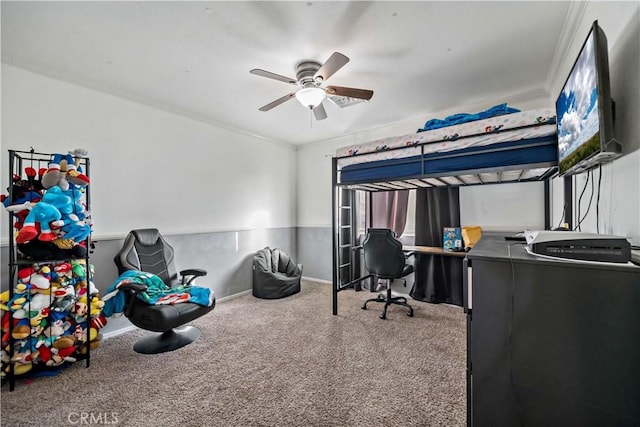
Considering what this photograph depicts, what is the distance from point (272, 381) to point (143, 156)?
2.74m

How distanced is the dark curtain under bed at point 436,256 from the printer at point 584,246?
8.62ft

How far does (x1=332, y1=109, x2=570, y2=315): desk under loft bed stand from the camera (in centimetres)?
200

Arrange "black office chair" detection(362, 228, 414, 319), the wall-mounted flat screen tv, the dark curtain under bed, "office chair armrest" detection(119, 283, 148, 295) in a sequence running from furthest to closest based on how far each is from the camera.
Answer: the dark curtain under bed < "black office chair" detection(362, 228, 414, 319) < "office chair armrest" detection(119, 283, 148, 295) < the wall-mounted flat screen tv

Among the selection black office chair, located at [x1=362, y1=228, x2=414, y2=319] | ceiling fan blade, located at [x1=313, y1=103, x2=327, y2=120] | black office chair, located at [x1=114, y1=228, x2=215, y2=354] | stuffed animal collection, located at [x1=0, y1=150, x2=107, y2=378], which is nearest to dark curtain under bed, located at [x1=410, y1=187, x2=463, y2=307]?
black office chair, located at [x1=362, y1=228, x2=414, y2=319]

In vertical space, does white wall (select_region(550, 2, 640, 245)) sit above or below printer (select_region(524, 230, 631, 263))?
above

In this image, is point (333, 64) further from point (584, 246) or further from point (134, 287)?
point (134, 287)

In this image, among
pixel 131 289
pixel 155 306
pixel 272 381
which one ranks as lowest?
pixel 272 381

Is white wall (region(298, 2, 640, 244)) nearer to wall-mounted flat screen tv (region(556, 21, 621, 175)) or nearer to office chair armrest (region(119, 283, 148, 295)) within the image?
wall-mounted flat screen tv (region(556, 21, 621, 175))

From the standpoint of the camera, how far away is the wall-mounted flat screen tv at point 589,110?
113 centimetres

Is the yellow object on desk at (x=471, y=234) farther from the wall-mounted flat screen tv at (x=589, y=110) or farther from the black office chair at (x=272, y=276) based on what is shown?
the black office chair at (x=272, y=276)

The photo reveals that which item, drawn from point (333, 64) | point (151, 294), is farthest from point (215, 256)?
point (333, 64)

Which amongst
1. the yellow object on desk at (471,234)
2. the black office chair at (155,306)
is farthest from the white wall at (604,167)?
the black office chair at (155,306)

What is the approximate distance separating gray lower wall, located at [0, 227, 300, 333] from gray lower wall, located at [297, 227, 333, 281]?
9cm

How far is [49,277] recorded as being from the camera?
2.04m
